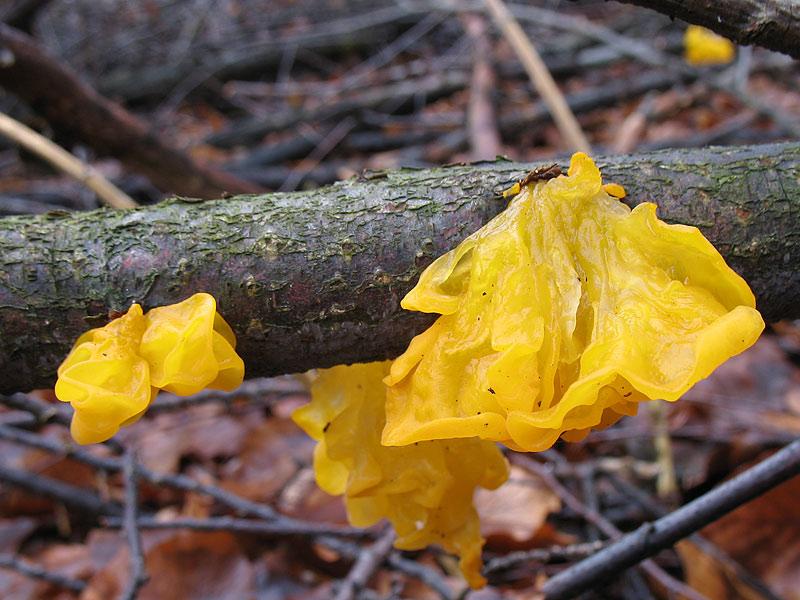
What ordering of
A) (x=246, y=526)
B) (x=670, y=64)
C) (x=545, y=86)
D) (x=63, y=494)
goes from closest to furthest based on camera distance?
(x=246, y=526)
(x=63, y=494)
(x=545, y=86)
(x=670, y=64)

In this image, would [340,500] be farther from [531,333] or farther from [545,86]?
[545,86]

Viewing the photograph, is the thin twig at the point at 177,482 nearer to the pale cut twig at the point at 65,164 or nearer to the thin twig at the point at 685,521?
the thin twig at the point at 685,521

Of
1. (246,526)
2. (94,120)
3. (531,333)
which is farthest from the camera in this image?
(94,120)

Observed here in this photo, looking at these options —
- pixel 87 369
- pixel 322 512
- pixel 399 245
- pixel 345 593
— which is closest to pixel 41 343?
pixel 87 369

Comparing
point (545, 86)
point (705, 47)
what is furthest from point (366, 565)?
point (705, 47)

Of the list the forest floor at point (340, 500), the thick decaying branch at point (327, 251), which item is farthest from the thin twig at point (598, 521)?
the thick decaying branch at point (327, 251)

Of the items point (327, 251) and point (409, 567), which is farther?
point (409, 567)

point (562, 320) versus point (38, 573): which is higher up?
point (562, 320)

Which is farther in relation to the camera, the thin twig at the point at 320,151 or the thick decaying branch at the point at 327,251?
the thin twig at the point at 320,151
